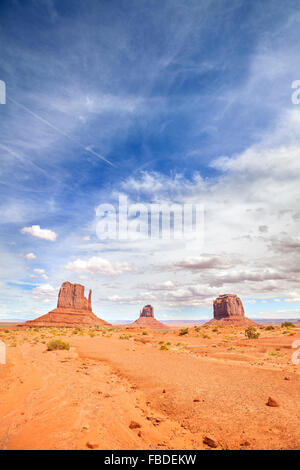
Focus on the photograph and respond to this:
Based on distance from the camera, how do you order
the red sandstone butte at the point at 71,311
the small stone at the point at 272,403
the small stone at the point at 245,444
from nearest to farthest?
the small stone at the point at 245,444 → the small stone at the point at 272,403 → the red sandstone butte at the point at 71,311

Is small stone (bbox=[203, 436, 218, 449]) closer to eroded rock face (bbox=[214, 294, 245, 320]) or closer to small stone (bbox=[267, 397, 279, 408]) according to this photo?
small stone (bbox=[267, 397, 279, 408])

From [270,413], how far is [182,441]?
3195 mm

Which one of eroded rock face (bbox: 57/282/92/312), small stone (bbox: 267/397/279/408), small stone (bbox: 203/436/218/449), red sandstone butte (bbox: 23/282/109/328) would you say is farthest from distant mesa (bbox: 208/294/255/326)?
small stone (bbox: 203/436/218/449)

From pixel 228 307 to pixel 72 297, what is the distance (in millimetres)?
94380

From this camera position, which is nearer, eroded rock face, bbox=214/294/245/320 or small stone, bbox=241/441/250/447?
small stone, bbox=241/441/250/447

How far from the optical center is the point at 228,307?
13838cm

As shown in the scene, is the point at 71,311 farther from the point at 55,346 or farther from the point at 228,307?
the point at 55,346

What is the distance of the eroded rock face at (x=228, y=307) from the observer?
138 meters

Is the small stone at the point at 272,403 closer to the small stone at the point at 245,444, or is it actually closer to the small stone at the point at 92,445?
the small stone at the point at 245,444

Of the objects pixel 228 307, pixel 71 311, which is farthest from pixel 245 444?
pixel 71 311

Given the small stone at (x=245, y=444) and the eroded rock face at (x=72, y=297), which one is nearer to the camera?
the small stone at (x=245, y=444)

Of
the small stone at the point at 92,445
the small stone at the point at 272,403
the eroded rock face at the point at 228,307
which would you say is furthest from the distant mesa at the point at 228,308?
the small stone at the point at 92,445

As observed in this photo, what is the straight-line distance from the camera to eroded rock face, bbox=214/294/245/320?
453 feet
